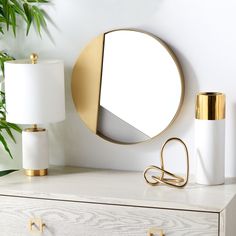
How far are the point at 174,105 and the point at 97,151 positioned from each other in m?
0.35

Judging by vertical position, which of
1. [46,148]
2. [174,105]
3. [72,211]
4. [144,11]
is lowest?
[72,211]

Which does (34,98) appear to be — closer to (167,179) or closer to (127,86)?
(127,86)

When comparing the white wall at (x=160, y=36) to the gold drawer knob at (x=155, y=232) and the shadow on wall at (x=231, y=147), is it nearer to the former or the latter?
the shadow on wall at (x=231, y=147)

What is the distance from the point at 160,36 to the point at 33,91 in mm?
467

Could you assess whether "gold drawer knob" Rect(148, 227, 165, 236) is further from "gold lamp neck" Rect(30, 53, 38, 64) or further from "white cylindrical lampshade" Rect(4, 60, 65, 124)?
"gold lamp neck" Rect(30, 53, 38, 64)

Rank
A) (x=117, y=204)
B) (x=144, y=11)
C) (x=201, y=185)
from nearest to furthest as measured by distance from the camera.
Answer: (x=117, y=204) < (x=201, y=185) < (x=144, y=11)

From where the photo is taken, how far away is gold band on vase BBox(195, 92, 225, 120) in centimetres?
209

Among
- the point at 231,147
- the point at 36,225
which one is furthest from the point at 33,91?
the point at 231,147

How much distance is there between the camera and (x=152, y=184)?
213 cm

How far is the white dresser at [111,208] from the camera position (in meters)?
1.92

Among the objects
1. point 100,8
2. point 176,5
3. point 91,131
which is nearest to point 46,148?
point 91,131

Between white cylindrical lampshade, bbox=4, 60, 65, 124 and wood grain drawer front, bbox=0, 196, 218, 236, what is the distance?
29 cm

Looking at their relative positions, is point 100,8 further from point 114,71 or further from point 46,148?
point 46,148

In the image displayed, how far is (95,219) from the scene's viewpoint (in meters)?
2.03
